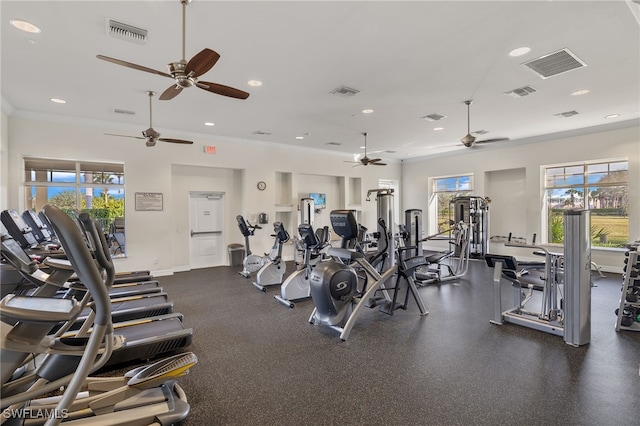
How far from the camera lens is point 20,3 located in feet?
8.96

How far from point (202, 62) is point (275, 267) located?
395 centimetres

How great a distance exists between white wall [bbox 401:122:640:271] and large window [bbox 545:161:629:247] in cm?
23

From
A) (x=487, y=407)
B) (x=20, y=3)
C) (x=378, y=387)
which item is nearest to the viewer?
(x=487, y=407)

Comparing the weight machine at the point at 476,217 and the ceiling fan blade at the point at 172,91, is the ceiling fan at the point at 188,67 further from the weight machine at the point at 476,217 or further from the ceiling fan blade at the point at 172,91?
the weight machine at the point at 476,217

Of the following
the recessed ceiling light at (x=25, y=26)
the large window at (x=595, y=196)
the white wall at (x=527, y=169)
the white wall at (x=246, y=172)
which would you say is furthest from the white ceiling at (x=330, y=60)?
the large window at (x=595, y=196)

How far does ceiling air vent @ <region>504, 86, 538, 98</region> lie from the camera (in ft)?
15.5

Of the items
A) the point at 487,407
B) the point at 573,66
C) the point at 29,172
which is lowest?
the point at 487,407

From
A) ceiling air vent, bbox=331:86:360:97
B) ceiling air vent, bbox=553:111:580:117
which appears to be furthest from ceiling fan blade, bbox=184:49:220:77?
ceiling air vent, bbox=553:111:580:117

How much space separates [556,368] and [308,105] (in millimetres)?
4771

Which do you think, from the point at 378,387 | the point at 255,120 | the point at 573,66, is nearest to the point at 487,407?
the point at 378,387

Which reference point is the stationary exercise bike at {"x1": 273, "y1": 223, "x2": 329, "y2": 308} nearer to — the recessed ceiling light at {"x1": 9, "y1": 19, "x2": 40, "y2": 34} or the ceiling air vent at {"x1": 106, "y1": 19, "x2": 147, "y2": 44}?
the ceiling air vent at {"x1": 106, "y1": 19, "x2": 147, "y2": 44}

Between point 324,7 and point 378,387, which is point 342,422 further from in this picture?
point 324,7

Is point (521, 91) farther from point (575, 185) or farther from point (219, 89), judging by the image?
point (219, 89)

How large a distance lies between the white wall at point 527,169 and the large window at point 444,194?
223 mm
